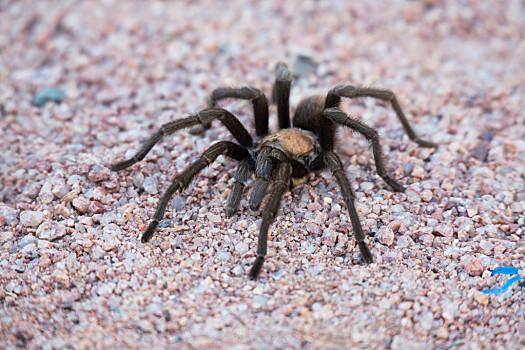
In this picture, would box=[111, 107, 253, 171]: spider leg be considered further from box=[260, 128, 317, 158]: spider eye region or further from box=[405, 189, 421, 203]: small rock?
box=[405, 189, 421, 203]: small rock

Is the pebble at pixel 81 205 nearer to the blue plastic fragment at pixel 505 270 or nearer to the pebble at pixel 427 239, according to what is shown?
the pebble at pixel 427 239

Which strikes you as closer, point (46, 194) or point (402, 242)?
point (402, 242)

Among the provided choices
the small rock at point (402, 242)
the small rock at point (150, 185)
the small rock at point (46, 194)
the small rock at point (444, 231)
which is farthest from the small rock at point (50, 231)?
the small rock at point (444, 231)

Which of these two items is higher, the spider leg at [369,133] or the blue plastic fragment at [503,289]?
the spider leg at [369,133]

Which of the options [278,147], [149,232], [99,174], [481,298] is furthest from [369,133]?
[99,174]

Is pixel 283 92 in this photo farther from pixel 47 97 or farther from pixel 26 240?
pixel 47 97

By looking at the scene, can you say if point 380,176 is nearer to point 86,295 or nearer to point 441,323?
point 441,323
